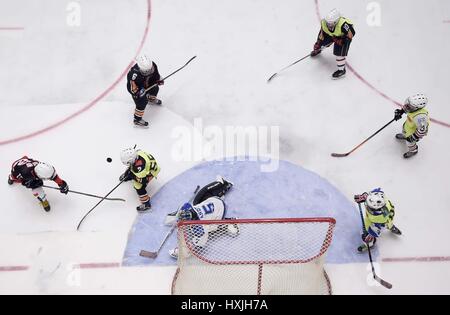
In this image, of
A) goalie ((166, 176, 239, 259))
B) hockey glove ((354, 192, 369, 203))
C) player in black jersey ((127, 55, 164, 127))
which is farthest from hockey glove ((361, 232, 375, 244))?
player in black jersey ((127, 55, 164, 127))

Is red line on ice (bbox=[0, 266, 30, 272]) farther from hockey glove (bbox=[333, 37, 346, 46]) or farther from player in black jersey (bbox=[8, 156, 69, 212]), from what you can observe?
hockey glove (bbox=[333, 37, 346, 46])

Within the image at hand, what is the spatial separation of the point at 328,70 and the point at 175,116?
1.74 meters

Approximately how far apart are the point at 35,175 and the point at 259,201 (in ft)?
6.46

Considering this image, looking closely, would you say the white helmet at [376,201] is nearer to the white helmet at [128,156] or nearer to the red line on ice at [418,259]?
the red line on ice at [418,259]

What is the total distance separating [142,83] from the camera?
15.5 ft

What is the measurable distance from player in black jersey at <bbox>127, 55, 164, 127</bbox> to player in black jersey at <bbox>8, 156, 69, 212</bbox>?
3.38ft

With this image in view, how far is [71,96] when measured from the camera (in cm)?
524

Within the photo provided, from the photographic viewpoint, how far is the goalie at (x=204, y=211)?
3955 mm

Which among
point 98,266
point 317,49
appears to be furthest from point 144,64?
point 317,49

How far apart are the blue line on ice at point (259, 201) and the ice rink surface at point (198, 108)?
9cm

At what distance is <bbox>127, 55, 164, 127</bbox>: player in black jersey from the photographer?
4.59m
